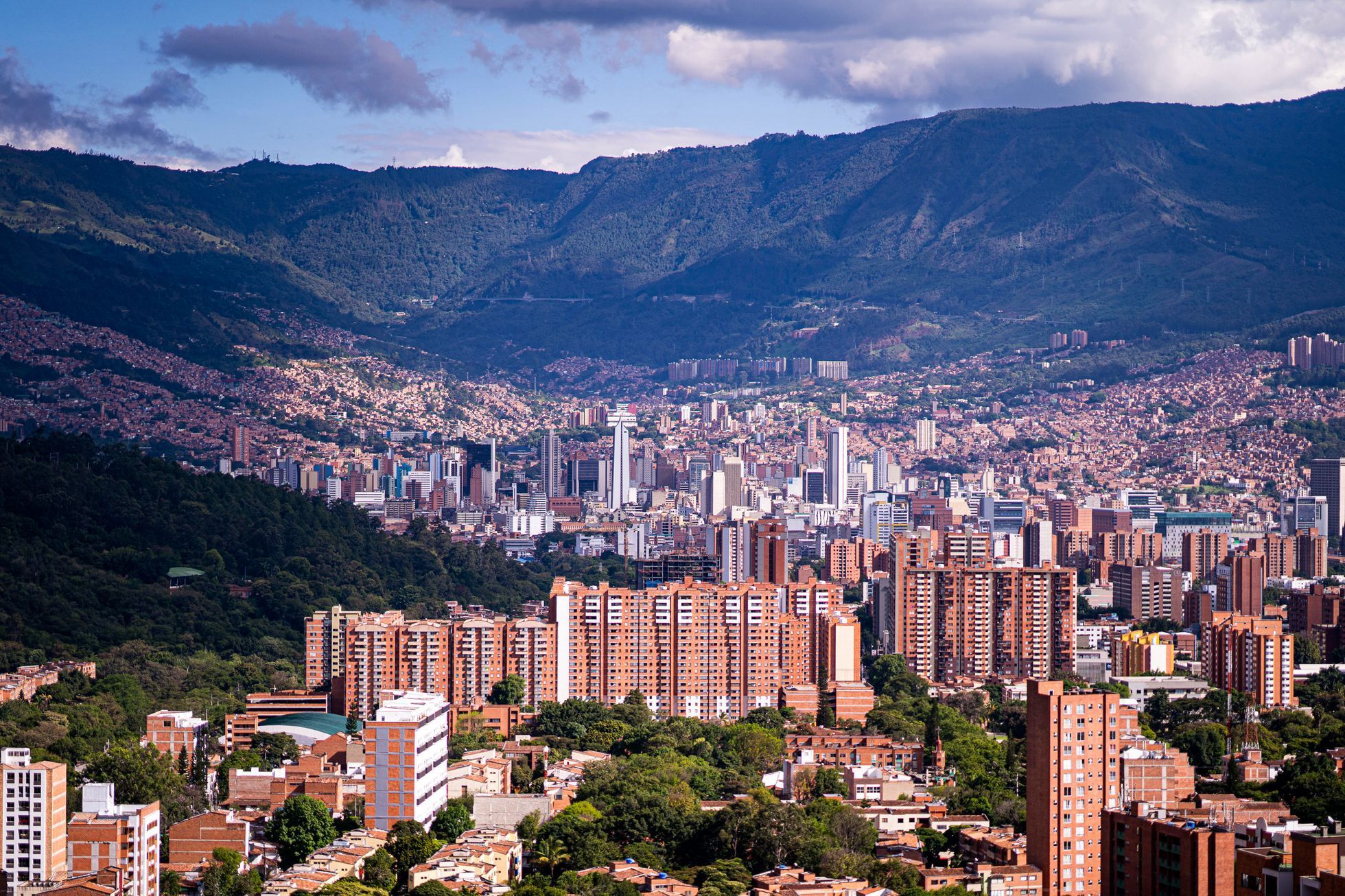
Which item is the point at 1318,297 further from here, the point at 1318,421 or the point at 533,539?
the point at 533,539

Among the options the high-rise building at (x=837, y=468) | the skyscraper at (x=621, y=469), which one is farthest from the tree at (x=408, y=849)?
the high-rise building at (x=837, y=468)

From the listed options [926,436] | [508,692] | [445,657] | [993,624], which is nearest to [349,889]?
[508,692]

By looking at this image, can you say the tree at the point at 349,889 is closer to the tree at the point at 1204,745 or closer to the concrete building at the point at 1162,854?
the concrete building at the point at 1162,854

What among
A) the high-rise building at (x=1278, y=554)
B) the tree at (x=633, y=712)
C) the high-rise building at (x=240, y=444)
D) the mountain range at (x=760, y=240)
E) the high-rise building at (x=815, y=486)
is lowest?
the tree at (x=633, y=712)

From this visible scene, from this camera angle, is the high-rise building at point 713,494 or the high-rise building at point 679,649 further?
the high-rise building at point 713,494

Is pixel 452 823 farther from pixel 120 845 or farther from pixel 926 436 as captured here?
pixel 926 436

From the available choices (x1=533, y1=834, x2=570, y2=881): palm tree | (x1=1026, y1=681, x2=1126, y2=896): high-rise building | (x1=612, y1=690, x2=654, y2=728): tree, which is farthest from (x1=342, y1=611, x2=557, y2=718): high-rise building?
(x1=1026, y1=681, x2=1126, y2=896): high-rise building

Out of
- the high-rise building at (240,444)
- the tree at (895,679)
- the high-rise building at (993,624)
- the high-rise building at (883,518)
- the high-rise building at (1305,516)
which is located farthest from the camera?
the high-rise building at (240,444)

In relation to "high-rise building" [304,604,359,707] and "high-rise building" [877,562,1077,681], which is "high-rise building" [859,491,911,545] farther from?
"high-rise building" [304,604,359,707]
